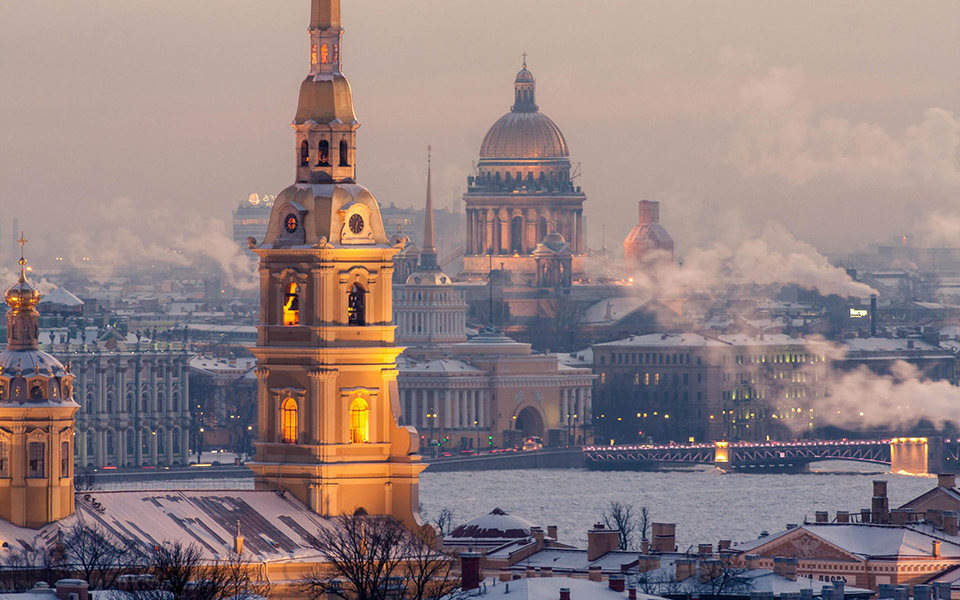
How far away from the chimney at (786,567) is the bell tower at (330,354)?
5014mm

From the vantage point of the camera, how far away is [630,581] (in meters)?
50.6

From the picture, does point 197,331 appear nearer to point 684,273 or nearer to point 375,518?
point 684,273

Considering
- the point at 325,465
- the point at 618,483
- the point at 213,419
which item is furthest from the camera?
the point at 213,419

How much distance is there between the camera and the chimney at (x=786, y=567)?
4978cm

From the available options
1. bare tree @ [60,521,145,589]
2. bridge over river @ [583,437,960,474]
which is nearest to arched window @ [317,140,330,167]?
bare tree @ [60,521,145,589]

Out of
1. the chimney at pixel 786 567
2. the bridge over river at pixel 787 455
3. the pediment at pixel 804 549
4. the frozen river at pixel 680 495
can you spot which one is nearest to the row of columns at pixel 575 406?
the bridge over river at pixel 787 455

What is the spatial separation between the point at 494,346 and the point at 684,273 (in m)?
31.3

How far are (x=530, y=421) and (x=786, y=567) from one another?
111 m

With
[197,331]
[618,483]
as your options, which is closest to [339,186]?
[618,483]

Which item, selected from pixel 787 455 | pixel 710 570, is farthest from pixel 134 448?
pixel 710 570

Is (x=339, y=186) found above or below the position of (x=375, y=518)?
above

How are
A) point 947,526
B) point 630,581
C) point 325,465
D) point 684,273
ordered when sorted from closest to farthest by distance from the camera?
point 325,465 < point 630,581 < point 947,526 < point 684,273

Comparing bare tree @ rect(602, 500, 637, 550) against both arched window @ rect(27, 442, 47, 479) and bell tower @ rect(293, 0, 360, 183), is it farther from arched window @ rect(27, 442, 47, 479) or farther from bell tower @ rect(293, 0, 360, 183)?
arched window @ rect(27, 442, 47, 479)

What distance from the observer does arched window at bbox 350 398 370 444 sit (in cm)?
4756
